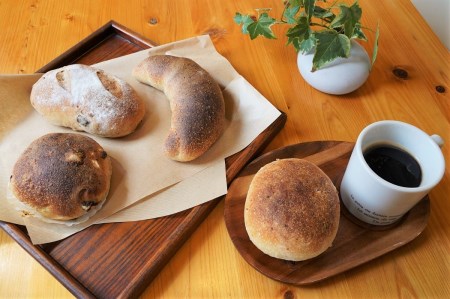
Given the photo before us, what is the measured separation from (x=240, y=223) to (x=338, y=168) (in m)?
0.20

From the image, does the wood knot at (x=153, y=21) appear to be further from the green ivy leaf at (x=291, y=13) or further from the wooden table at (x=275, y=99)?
the green ivy leaf at (x=291, y=13)

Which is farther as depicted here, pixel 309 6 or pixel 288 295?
pixel 309 6

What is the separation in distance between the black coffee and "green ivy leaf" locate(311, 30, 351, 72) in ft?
0.71

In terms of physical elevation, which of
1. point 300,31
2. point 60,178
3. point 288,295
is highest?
point 300,31

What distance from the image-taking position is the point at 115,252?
1.83 feet

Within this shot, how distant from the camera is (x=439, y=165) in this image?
49 cm

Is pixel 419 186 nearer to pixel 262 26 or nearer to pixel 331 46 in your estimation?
pixel 331 46

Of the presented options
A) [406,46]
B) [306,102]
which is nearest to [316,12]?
[306,102]

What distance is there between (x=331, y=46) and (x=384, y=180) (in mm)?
298

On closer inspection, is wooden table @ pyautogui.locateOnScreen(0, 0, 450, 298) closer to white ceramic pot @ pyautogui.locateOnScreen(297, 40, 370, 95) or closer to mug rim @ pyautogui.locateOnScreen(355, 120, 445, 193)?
white ceramic pot @ pyautogui.locateOnScreen(297, 40, 370, 95)

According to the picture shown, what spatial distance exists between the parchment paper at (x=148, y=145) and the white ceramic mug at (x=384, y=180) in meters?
0.21

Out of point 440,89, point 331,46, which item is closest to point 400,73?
point 440,89

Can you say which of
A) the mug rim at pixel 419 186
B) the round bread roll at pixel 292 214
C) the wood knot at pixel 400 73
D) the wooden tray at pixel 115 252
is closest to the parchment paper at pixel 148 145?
the wooden tray at pixel 115 252

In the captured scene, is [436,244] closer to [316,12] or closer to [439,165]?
[439,165]
